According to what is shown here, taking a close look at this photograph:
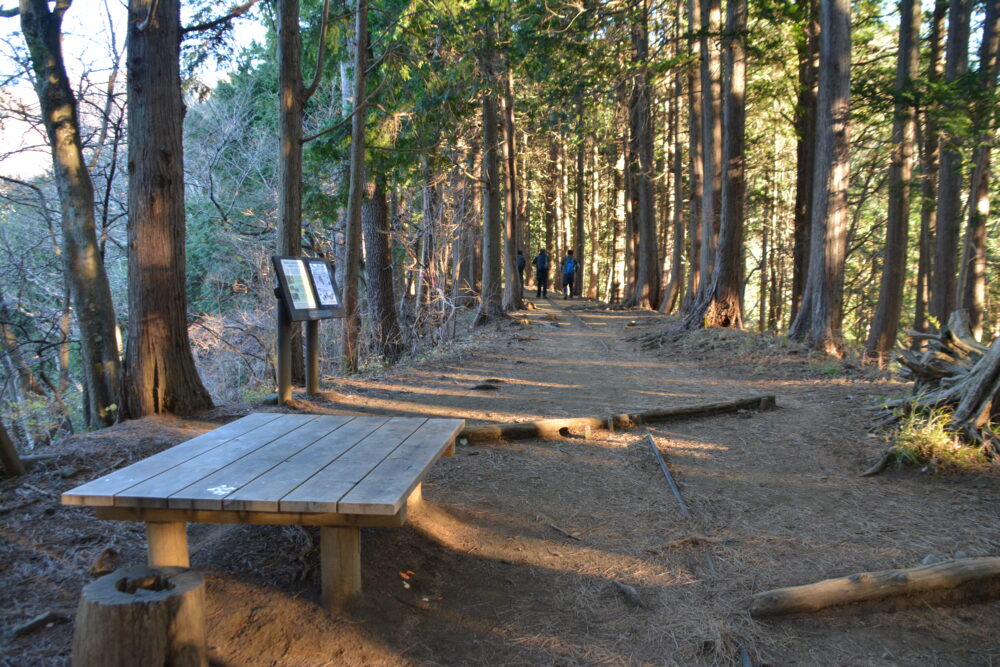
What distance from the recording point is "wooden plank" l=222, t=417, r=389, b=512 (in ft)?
8.86

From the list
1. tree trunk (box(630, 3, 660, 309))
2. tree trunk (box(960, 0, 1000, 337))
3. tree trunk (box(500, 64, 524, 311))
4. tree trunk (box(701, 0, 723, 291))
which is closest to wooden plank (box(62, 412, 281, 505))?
tree trunk (box(701, 0, 723, 291))

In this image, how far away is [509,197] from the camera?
19.3 metres

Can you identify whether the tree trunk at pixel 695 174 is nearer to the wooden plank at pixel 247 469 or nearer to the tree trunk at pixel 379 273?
the tree trunk at pixel 379 273

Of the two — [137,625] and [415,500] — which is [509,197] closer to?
[415,500]

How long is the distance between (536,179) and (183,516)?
29411 millimetres

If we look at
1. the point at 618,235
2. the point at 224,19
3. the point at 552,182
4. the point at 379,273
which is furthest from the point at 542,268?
the point at 224,19

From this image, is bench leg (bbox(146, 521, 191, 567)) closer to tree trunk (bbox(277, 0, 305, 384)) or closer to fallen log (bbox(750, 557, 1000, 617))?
fallen log (bbox(750, 557, 1000, 617))

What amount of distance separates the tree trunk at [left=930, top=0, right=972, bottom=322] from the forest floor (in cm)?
975

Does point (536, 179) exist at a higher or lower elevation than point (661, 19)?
lower

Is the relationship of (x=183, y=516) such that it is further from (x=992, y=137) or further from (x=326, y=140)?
(x=992, y=137)

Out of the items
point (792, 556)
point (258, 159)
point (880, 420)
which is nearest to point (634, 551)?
point (792, 556)

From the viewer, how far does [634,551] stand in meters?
4.19

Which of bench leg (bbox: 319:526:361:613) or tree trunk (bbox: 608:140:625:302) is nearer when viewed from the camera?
bench leg (bbox: 319:526:361:613)

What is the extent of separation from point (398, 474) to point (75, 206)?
8353mm
